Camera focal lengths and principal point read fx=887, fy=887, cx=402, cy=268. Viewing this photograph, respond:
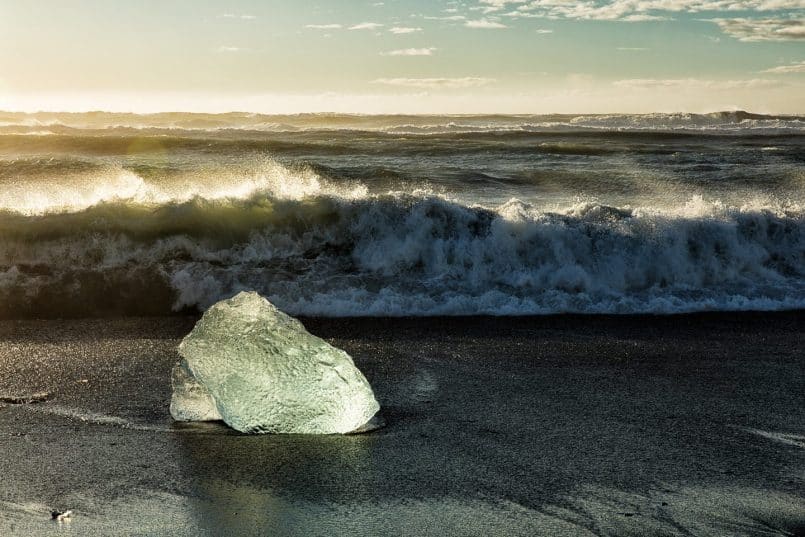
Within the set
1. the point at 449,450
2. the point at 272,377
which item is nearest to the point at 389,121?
the point at 272,377

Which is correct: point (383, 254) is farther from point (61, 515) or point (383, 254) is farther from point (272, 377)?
point (61, 515)

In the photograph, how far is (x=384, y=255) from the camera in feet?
30.8

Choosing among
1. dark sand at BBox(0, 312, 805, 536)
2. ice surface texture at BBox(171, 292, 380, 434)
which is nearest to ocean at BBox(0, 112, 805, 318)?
dark sand at BBox(0, 312, 805, 536)

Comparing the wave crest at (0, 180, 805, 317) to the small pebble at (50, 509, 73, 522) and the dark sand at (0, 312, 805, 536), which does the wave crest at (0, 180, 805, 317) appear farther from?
the small pebble at (50, 509, 73, 522)

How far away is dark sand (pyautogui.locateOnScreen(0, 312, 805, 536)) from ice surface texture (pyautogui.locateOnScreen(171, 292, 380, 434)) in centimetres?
12

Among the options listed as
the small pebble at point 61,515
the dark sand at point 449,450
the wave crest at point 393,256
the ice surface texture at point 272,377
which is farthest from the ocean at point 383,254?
the small pebble at point 61,515

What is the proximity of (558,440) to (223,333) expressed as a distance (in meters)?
1.79

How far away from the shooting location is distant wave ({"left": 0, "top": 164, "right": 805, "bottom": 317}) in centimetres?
838

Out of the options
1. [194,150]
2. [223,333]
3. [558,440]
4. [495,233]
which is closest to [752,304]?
[495,233]

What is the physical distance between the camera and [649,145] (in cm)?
2812

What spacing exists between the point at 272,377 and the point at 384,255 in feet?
16.4

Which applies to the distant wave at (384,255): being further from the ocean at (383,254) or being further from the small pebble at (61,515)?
the small pebble at (61,515)

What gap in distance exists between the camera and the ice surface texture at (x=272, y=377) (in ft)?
14.5

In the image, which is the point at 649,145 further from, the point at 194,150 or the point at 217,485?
the point at 217,485
